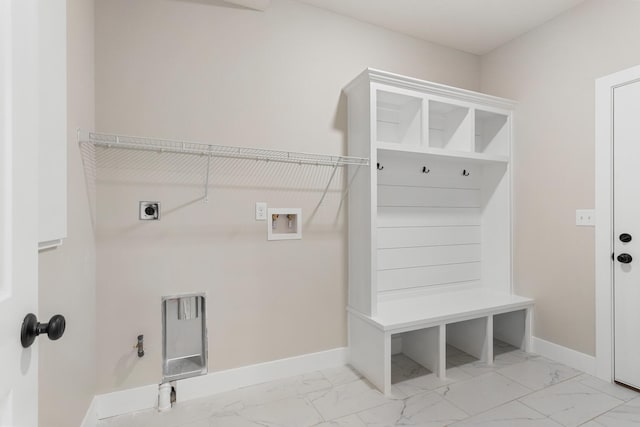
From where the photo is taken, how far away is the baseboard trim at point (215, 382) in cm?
183

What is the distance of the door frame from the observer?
2156 millimetres

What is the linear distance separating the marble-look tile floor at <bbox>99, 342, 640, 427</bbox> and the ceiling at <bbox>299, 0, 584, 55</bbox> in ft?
8.83

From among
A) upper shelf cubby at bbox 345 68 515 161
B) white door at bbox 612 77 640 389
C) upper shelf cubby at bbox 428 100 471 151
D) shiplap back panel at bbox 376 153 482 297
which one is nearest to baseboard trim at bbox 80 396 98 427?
shiplap back panel at bbox 376 153 482 297

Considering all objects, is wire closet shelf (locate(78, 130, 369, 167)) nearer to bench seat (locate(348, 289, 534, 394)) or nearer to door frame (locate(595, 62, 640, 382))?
bench seat (locate(348, 289, 534, 394))

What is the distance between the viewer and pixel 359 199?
7.69 feet

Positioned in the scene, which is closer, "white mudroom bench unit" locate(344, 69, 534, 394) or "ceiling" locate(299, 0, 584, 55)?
"white mudroom bench unit" locate(344, 69, 534, 394)

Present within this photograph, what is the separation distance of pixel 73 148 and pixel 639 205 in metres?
3.24

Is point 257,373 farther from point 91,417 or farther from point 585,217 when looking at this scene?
point 585,217

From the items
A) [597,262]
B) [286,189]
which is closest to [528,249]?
[597,262]

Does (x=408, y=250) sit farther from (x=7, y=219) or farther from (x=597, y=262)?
(x=7, y=219)

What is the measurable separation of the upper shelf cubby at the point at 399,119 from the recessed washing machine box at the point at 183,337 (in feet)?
6.04

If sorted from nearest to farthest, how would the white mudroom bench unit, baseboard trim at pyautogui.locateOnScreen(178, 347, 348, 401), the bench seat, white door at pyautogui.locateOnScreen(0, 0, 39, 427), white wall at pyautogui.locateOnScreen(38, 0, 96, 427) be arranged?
white door at pyautogui.locateOnScreen(0, 0, 39, 427) < white wall at pyautogui.locateOnScreen(38, 0, 96, 427) < baseboard trim at pyautogui.locateOnScreen(178, 347, 348, 401) < the bench seat < the white mudroom bench unit

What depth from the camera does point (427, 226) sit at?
2.76 m

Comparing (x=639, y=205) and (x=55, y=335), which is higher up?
(x=639, y=205)
